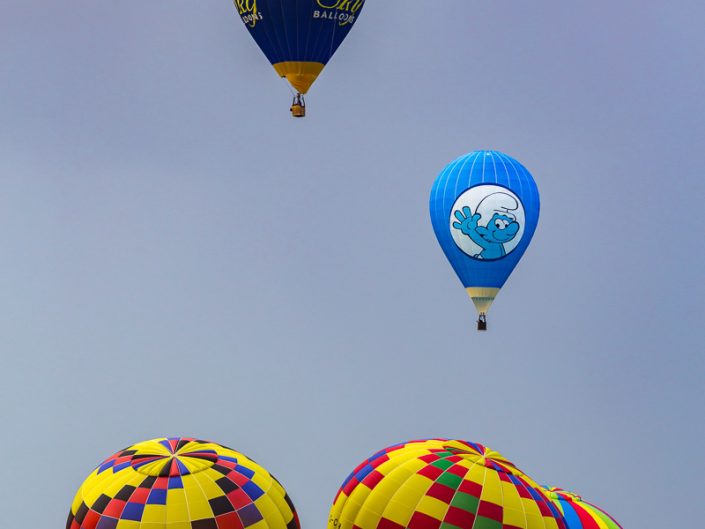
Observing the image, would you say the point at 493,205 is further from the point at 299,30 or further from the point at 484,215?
the point at 299,30

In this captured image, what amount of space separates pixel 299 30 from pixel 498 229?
604 centimetres

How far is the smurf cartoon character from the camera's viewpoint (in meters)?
38.3

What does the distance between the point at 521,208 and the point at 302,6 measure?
256 inches

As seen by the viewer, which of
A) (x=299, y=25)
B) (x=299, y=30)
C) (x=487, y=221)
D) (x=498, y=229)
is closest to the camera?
(x=299, y=25)

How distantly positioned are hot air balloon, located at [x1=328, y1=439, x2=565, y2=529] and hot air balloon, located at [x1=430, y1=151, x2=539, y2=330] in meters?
7.81

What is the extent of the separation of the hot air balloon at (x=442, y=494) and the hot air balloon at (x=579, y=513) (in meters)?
1.90

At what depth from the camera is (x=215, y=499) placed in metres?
29.2

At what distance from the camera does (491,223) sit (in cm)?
3844

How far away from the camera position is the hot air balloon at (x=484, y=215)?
38406mm

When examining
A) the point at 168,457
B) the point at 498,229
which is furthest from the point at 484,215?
the point at 168,457

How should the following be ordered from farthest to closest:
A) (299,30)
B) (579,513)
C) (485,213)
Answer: (485,213), (299,30), (579,513)

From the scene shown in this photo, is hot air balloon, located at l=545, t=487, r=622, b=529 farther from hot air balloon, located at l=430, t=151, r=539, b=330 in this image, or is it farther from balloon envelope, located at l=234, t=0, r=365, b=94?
balloon envelope, located at l=234, t=0, r=365, b=94

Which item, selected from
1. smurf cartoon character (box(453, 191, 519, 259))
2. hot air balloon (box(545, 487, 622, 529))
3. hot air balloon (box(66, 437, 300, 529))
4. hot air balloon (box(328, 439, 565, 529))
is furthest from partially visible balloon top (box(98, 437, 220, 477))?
smurf cartoon character (box(453, 191, 519, 259))

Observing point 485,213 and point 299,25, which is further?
point 485,213
